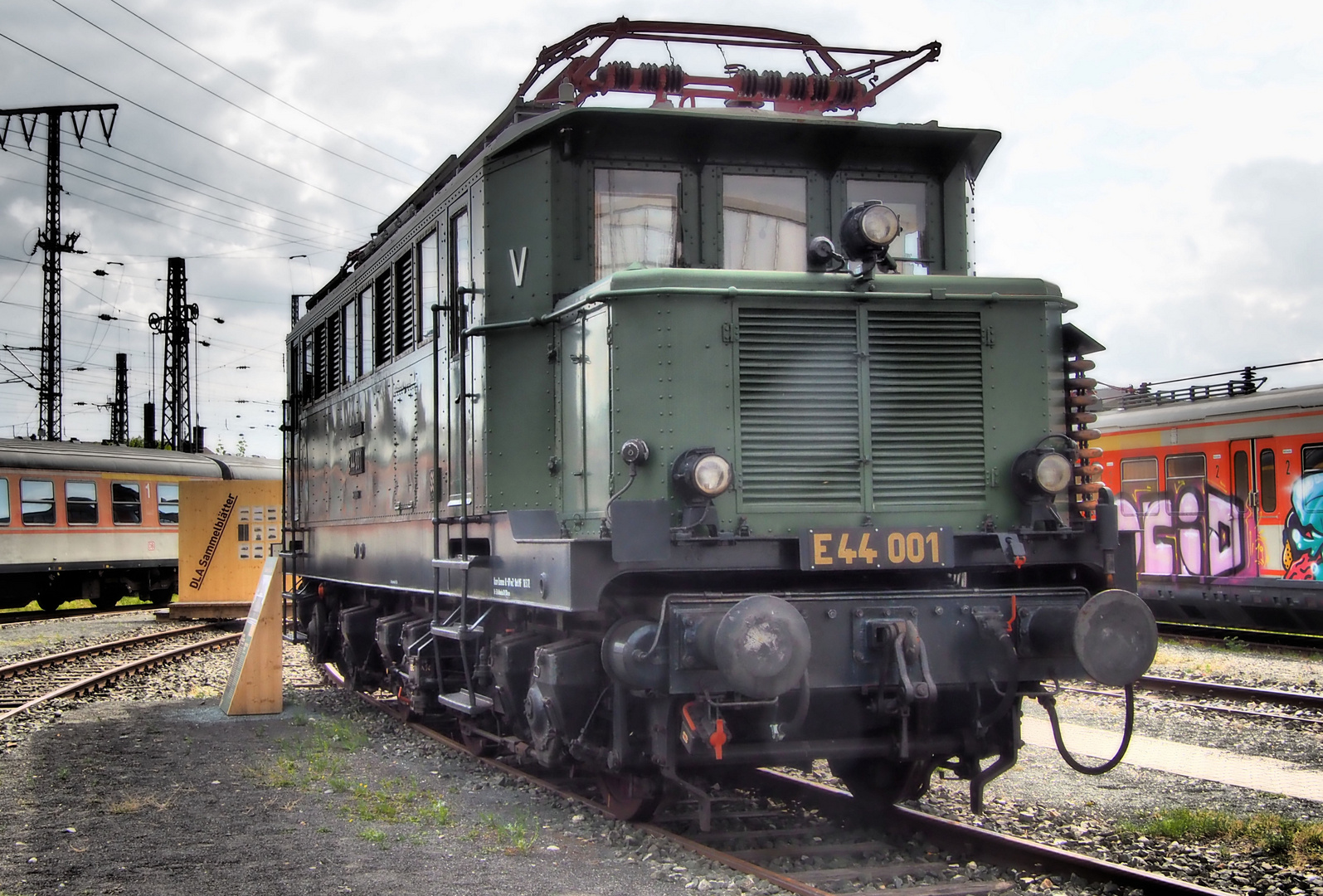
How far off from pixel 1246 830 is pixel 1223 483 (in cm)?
1062

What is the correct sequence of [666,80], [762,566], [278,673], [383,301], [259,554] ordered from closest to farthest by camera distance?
[762,566], [666,80], [383,301], [278,673], [259,554]

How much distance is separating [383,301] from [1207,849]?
23.6 feet

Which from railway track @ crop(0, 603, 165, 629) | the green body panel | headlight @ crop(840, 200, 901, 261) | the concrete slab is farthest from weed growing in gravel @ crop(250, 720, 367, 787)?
railway track @ crop(0, 603, 165, 629)

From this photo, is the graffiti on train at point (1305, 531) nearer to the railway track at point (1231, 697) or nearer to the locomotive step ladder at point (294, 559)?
the railway track at point (1231, 697)

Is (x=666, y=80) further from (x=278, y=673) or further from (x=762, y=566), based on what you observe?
(x=278, y=673)

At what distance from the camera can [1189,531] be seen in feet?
53.0

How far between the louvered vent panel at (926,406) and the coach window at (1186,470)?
11.0 metres

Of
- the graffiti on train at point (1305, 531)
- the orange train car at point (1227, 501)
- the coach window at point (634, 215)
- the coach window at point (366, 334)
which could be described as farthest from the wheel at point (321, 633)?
the graffiti on train at point (1305, 531)

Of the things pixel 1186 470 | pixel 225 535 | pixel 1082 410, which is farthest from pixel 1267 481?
pixel 225 535

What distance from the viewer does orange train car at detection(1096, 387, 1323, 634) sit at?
14609 mm

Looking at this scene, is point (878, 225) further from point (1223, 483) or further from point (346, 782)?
point (1223, 483)

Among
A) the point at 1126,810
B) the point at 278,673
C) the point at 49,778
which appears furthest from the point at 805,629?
the point at 278,673

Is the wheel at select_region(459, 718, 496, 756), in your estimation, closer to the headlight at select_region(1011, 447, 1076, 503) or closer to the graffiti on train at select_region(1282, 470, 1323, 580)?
the headlight at select_region(1011, 447, 1076, 503)

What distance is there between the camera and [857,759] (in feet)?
21.5
